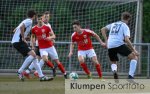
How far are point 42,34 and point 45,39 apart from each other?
15cm

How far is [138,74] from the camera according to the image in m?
17.9

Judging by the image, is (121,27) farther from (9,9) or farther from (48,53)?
(9,9)

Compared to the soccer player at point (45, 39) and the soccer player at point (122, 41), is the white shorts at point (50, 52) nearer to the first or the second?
the soccer player at point (45, 39)

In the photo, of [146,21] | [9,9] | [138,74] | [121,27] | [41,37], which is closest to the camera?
[121,27]

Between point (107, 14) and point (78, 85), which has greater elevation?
point (107, 14)

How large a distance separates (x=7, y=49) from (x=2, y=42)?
42 cm

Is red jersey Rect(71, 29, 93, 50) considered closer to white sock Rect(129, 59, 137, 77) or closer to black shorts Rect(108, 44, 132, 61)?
black shorts Rect(108, 44, 132, 61)

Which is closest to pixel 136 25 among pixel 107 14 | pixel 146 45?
pixel 146 45

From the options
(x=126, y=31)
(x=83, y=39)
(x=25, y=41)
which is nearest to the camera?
(x=126, y=31)

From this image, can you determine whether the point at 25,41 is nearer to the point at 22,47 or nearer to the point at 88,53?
the point at 22,47

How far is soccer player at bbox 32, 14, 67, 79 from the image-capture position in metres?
16.0

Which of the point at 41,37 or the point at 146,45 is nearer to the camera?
the point at 41,37

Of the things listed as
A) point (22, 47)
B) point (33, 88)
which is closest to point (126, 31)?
point (33, 88)

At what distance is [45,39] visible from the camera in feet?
52.9
